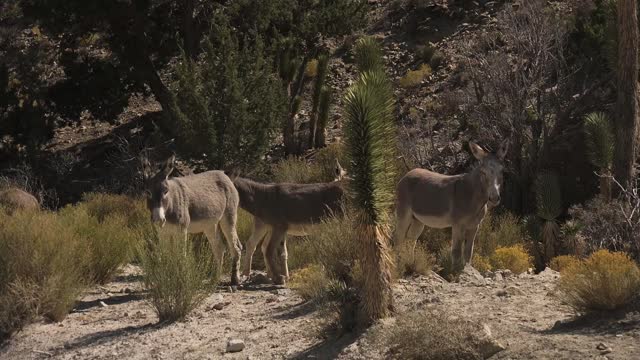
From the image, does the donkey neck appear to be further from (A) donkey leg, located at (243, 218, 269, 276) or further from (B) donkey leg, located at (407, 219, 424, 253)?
(A) donkey leg, located at (243, 218, 269, 276)

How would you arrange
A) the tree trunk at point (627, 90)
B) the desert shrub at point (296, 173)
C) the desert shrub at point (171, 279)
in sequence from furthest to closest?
the desert shrub at point (296, 173), the tree trunk at point (627, 90), the desert shrub at point (171, 279)

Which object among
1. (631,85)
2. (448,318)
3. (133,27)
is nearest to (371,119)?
(448,318)

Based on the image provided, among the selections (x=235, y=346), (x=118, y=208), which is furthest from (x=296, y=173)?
(x=235, y=346)

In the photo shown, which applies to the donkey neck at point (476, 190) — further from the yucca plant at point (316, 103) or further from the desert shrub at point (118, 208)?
the yucca plant at point (316, 103)

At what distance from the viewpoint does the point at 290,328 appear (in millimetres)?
13586

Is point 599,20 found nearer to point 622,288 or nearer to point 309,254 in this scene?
point 309,254

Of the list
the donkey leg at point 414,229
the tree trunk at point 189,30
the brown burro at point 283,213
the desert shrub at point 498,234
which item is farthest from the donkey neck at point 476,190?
the tree trunk at point 189,30

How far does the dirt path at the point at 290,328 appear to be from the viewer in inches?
453

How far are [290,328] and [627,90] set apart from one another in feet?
33.2

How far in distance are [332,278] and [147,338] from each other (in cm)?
253

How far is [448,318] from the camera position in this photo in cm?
1186

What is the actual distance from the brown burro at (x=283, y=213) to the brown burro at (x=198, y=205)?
427mm

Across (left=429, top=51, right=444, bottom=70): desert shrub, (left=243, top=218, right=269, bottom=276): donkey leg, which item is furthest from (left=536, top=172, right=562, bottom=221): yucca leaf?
(left=429, top=51, right=444, bottom=70): desert shrub

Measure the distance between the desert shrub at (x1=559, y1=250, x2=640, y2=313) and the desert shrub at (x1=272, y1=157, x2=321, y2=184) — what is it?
54.1ft
